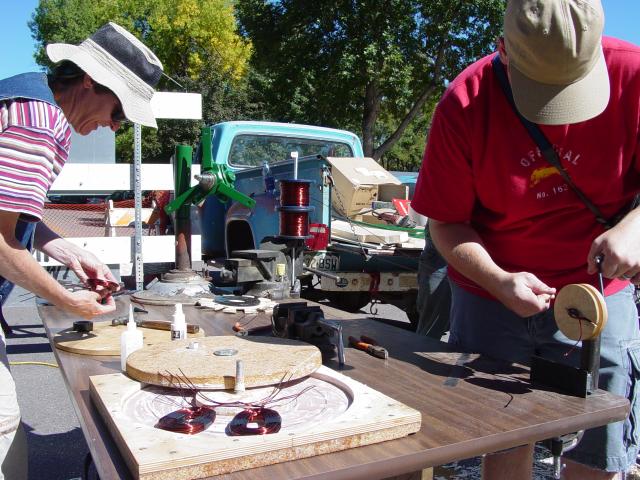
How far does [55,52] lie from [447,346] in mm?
1498

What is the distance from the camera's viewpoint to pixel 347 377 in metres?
1.53

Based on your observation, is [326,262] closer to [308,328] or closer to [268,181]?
[268,181]

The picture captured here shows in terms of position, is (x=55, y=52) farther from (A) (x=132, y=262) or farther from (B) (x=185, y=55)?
(B) (x=185, y=55)

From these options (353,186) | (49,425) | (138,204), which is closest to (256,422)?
(49,425)

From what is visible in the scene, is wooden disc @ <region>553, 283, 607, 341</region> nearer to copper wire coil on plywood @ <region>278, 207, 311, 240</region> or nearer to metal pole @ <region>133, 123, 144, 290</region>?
copper wire coil on plywood @ <region>278, 207, 311, 240</region>

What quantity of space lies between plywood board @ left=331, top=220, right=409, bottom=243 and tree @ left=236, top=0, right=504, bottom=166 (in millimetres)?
12681

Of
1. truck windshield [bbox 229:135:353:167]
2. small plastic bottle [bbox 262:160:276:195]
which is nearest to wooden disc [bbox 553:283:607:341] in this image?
small plastic bottle [bbox 262:160:276:195]

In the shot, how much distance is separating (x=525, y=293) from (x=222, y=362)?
0.77 m

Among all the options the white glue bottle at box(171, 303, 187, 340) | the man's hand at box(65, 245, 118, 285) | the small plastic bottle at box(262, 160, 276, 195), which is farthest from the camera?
the small plastic bottle at box(262, 160, 276, 195)

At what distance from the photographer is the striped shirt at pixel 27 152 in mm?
1478

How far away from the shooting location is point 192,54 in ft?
100

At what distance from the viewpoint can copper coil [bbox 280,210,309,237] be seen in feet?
14.2

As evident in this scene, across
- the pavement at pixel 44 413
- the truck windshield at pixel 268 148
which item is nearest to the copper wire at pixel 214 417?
the pavement at pixel 44 413

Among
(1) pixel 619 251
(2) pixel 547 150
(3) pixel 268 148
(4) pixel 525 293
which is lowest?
(4) pixel 525 293
